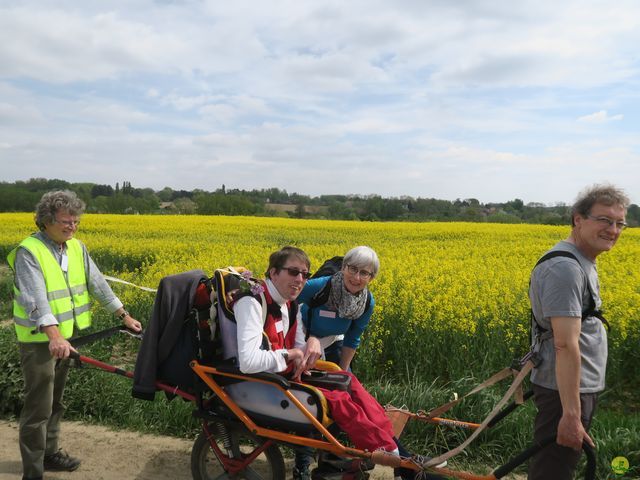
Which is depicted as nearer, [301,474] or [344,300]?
[301,474]

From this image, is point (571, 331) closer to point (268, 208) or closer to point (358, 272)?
point (358, 272)

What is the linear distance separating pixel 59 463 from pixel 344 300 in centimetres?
234

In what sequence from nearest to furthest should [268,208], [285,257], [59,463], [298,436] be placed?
1. [298,436]
2. [285,257]
3. [59,463]
4. [268,208]

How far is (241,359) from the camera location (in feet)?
8.97

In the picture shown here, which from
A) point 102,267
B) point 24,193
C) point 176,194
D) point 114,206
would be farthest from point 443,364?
point 176,194

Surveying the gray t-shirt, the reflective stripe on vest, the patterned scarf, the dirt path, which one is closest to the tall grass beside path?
the dirt path

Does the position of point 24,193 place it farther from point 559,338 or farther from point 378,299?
point 559,338

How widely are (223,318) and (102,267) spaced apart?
37.0ft

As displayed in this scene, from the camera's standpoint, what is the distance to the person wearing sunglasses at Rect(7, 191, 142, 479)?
3252 millimetres

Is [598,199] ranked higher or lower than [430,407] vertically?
higher

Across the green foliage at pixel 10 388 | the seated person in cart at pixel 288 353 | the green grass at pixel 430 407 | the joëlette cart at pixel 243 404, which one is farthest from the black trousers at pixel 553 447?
the green foliage at pixel 10 388

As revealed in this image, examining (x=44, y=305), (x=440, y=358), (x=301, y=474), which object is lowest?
(x=301, y=474)

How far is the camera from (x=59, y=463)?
3740 millimetres

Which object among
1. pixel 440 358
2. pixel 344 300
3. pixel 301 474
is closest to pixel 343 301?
pixel 344 300
